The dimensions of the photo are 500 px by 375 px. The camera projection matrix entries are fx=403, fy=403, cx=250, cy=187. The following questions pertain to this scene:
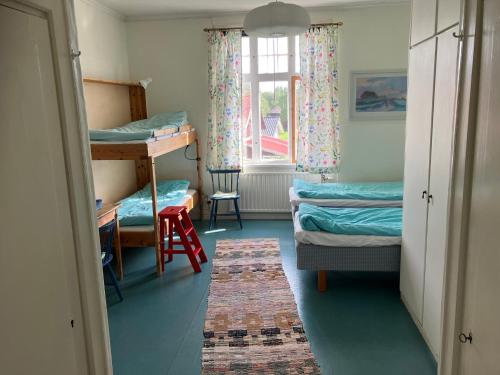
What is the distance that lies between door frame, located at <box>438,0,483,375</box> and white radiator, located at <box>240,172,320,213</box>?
12.8ft

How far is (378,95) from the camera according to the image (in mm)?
4926

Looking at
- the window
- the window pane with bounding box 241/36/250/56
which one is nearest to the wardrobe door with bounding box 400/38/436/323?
the window

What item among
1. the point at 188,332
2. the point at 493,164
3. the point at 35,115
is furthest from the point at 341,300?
the point at 35,115

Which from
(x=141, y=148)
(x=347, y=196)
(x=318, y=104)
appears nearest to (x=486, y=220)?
(x=141, y=148)

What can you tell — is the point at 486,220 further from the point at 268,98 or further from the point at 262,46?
the point at 262,46

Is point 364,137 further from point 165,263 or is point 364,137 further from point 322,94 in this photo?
point 165,263

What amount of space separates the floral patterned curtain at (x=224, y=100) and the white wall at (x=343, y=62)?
190mm

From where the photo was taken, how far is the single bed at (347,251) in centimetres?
303

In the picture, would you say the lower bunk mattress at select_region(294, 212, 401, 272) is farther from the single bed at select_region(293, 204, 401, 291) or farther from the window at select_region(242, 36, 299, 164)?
the window at select_region(242, 36, 299, 164)

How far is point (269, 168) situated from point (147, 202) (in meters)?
1.65

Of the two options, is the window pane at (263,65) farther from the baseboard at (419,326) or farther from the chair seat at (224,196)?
the baseboard at (419,326)

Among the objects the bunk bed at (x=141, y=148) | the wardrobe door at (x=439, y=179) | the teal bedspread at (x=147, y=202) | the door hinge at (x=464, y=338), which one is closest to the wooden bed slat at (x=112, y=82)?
the bunk bed at (x=141, y=148)

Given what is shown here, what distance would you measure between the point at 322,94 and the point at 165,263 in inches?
106

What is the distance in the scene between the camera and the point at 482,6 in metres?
1.05
